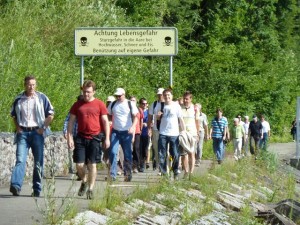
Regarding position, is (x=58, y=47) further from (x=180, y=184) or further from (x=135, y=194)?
(x=135, y=194)

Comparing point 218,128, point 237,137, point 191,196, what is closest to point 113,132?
point 191,196

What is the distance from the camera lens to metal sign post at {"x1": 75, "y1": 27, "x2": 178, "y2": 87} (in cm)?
2311

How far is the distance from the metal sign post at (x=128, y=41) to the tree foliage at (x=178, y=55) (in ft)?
4.01

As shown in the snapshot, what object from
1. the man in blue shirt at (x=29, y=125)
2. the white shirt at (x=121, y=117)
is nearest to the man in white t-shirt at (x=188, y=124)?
the white shirt at (x=121, y=117)

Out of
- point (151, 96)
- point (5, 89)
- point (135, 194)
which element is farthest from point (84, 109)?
point (151, 96)

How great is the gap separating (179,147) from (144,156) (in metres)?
4.47

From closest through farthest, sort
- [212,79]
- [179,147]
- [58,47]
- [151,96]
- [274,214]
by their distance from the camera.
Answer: [274,214] < [179,147] < [58,47] < [151,96] < [212,79]

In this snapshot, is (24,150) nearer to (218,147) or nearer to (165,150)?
(165,150)

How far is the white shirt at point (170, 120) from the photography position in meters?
18.5

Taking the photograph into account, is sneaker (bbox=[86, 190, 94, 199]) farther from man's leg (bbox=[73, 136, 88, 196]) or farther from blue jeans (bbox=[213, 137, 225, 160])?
blue jeans (bbox=[213, 137, 225, 160])

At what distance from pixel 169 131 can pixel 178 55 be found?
1153 inches

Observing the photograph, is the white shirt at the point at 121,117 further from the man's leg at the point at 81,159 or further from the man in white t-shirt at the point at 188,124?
the man's leg at the point at 81,159

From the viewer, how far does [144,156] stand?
2347cm

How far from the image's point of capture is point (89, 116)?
14648mm
